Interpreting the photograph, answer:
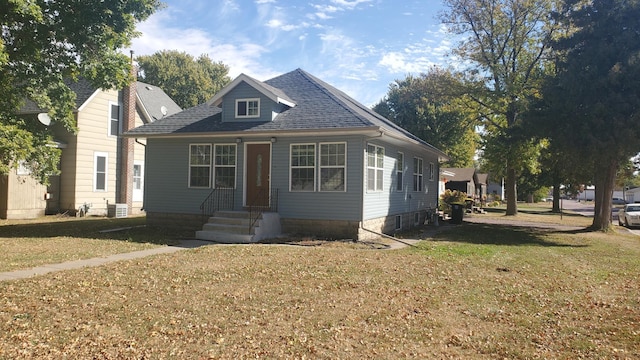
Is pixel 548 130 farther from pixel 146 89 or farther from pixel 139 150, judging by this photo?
pixel 146 89

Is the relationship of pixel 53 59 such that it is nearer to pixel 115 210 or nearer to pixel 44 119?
pixel 44 119

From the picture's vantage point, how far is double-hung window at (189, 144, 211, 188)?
1581cm

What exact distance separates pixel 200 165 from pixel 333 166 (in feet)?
15.7

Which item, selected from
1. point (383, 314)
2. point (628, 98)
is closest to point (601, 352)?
point (383, 314)

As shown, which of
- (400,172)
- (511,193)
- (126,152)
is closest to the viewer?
(400,172)

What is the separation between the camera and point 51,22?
1338 cm

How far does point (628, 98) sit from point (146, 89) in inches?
948

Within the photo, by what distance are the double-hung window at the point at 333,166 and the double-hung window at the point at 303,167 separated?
0.94 feet

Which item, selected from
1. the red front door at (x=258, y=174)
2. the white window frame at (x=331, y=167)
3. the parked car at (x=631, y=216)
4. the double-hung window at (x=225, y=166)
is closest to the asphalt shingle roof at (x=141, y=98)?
the double-hung window at (x=225, y=166)

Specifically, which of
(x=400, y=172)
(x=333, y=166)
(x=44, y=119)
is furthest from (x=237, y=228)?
(x=44, y=119)

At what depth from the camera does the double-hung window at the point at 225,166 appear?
15.5m

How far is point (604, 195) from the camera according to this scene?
64.2 ft

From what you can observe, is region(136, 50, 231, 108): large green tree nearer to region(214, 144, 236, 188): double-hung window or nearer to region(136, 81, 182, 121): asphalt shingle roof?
region(136, 81, 182, 121): asphalt shingle roof

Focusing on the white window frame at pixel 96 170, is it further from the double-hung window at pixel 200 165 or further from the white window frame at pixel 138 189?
the double-hung window at pixel 200 165
